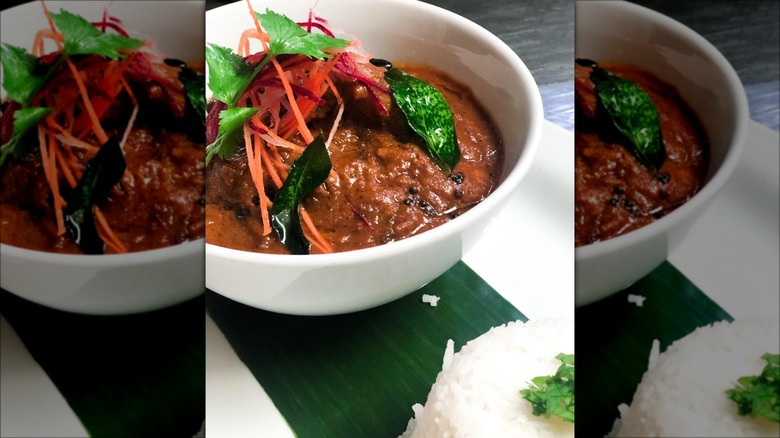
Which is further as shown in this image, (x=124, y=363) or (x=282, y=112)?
(x=124, y=363)

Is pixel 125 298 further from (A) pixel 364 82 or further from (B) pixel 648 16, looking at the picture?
(B) pixel 648 16

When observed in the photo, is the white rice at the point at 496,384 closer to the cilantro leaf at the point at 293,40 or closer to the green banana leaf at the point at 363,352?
the green banana leaf at the point at 363,352

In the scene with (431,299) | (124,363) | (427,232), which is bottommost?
(124,363)

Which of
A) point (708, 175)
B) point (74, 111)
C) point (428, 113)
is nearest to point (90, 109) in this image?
point (74, 111)

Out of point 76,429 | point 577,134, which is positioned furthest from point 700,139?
point 76,429

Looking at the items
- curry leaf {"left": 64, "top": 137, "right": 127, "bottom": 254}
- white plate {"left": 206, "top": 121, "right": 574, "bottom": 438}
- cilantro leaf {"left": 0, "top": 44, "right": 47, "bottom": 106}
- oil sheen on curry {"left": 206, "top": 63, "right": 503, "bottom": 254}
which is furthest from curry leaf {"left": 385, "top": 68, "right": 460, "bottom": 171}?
cilantro leaf {"left": 0, "top": 44, "right": 47, "bottom": 106}

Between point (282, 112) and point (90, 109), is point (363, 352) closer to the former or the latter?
point (282, 112)

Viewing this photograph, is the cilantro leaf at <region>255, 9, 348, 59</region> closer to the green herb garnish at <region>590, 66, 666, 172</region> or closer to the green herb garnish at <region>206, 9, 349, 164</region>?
the green herb garnish at <region>206, 9, 349, 164</region>
